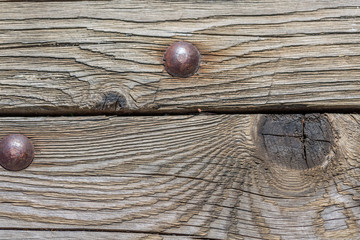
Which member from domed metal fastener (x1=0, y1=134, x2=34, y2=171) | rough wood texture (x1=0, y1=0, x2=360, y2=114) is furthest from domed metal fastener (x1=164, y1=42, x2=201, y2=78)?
domed metal fastener (x1=0, y1=134, x2=34, y2=171)

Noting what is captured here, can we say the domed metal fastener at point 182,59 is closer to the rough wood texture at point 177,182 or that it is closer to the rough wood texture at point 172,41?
the rough wood texture at point 172,41

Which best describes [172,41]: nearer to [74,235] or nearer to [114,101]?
[114,101]

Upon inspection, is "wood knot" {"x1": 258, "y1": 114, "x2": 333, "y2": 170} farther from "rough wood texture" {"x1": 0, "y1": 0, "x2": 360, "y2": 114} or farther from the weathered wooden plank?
the weathered wooden plank

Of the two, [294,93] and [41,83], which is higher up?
[41,83]

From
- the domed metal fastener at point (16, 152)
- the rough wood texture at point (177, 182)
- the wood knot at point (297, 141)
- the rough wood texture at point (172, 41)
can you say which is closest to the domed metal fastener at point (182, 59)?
the rough wood texture at point (172, 41)

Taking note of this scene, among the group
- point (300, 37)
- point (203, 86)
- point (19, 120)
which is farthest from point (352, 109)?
point (19, 120)

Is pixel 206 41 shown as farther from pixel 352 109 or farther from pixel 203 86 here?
A: pixel 352 109
